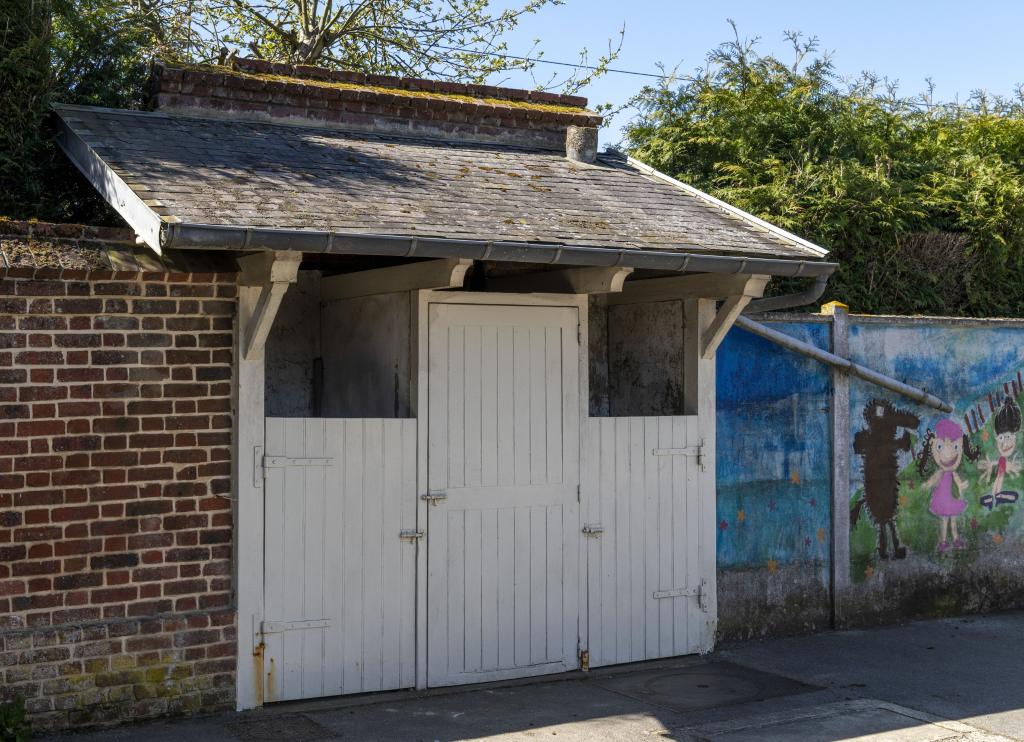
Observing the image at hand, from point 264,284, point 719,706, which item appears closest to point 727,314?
point 719,706

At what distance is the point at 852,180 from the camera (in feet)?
39.3

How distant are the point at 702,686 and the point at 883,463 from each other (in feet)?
9.50

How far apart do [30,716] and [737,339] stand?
536 cm

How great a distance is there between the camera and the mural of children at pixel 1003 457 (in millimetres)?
10000

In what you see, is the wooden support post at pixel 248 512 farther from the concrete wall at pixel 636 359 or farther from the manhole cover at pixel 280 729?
the concrete wall at pixel 636 359

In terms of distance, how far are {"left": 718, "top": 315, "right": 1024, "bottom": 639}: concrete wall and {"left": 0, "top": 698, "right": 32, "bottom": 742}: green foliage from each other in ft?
15.8

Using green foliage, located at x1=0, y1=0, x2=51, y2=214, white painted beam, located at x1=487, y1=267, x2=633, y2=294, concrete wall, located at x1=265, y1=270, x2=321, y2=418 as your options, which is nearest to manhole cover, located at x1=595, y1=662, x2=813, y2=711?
white painted beam, located at x1=487, y1=267, x2=633, y2=294

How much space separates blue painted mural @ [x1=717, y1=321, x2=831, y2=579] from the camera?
863 cm

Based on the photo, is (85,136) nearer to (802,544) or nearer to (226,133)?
(226,133)

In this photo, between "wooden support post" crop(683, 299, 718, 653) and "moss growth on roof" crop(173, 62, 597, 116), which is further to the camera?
"wooden support post" crop(683, 299, 718, 653)

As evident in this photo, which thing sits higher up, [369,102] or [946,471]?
[369,102]

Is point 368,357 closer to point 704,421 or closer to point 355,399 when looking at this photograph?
point 355,399

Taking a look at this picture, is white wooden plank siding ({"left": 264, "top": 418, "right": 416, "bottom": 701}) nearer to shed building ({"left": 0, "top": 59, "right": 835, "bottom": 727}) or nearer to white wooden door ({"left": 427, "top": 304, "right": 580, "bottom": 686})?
shed building ({"left": 0, "top": 59, "right": 835, "bottom": 727})

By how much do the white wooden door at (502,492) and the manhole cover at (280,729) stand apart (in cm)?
100
